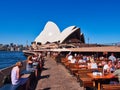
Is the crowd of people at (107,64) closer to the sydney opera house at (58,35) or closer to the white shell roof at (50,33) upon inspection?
the sydney opera house at (58,35)

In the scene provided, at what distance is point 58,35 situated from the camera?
101 metres

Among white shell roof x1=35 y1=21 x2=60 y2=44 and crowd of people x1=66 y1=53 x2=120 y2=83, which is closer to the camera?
crowd of people x1=66 y1=53 x2=120 y2=83

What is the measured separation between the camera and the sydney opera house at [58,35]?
274ft

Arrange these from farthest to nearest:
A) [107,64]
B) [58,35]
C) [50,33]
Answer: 1. [50,33]
2. [58,35]
3. [107,64]

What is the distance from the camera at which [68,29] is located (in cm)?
8506

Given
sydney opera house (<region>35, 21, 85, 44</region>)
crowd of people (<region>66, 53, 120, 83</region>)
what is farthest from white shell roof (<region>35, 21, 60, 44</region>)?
crowd of people (<region>66, 53, 120, 83</region>)

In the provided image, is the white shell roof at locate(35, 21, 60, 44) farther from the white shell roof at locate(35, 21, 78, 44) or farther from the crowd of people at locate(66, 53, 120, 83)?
the crowd of people at locate(66, 53, 120, 83)

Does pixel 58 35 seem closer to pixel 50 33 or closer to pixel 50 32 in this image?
pixel 50 32

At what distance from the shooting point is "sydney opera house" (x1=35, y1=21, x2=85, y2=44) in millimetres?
83387

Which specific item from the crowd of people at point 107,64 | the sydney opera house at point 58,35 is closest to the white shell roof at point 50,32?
the sydney opera house at point 58,35

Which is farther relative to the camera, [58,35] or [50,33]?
[50,33]

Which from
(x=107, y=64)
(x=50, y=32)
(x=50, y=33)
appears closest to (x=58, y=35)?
(x=50, y=32)

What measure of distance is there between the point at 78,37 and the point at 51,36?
70.6ft

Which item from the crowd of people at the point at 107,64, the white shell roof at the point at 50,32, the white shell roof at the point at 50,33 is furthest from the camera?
the white shell roof at the point at 50,32
